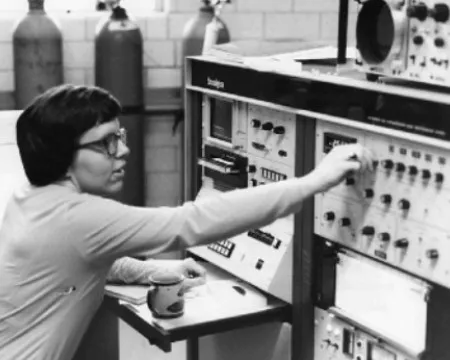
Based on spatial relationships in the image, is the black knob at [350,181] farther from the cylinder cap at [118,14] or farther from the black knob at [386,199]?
the cylinder cap at [118,14]

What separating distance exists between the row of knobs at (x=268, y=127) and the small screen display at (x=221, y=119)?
174mm

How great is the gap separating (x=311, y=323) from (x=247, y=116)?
695 millimetres

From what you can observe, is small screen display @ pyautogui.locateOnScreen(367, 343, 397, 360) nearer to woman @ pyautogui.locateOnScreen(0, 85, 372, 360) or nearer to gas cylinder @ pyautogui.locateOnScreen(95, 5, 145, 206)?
woman @ pyautogui.locateOnScreen(0, 85, 372, 360)

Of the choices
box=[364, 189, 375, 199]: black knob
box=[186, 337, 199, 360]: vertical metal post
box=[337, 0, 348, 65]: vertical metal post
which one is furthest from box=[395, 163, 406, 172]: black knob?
box=[186, 337, 199, 360]: vertical metal post

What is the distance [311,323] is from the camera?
260 cm

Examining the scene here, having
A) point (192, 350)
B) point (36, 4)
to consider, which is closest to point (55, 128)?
point (192, 350)

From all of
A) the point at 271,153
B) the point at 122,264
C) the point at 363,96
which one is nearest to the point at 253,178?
the point at 271,153

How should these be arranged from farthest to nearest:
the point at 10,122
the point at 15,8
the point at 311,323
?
the point at 15,8, the point at 10,122, the point at 311,323

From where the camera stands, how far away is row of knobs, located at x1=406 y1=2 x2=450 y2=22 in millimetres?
2010

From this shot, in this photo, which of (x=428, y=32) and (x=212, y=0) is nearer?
(x=428, y=32)

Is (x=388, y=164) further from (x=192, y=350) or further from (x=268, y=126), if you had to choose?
(x=192, y=350)

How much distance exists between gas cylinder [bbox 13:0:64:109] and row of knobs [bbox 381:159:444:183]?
1.93 meters

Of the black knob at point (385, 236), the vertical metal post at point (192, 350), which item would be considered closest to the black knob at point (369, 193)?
the black knob at point (385, 236)

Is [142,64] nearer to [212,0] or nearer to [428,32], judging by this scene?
[212,0]
